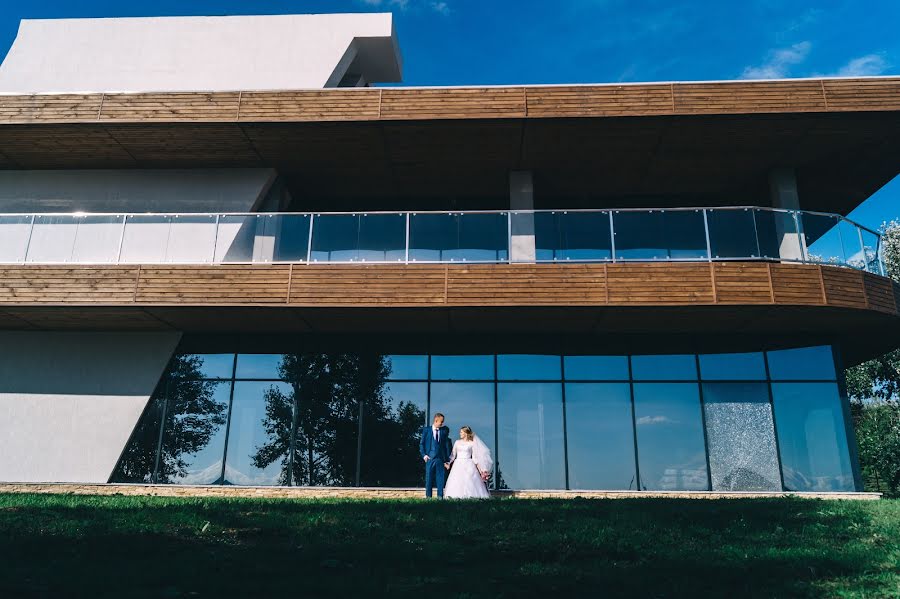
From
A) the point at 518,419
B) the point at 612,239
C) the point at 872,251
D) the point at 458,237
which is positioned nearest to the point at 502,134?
the point at 458,237

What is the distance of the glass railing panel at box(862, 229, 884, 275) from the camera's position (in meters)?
14.3

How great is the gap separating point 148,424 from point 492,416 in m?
7.85

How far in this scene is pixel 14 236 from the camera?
14922 millimetres

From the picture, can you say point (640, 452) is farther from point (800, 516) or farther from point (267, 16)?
point (267, 16)

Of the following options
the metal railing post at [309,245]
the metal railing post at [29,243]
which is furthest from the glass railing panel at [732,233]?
the metal railing post at [29,243]

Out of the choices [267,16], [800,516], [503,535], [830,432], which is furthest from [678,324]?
[267,16]

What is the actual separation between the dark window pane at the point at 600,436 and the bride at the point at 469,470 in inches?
134

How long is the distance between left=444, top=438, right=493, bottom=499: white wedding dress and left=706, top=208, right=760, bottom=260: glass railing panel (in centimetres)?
619

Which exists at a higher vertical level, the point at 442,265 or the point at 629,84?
the point at 629,84

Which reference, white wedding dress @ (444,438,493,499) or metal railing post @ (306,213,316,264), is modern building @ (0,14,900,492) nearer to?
metal railing post @ (306,213,316,264)

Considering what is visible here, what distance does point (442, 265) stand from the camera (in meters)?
13.9

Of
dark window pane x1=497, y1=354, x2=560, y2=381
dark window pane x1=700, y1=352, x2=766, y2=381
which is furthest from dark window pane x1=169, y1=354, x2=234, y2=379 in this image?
dark window pane x1=700, y1=352, x2=766, y2=381

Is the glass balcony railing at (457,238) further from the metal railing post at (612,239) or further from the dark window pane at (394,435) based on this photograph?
the dark window pane at (394,435)

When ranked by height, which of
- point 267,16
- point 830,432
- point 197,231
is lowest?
point 830,432
